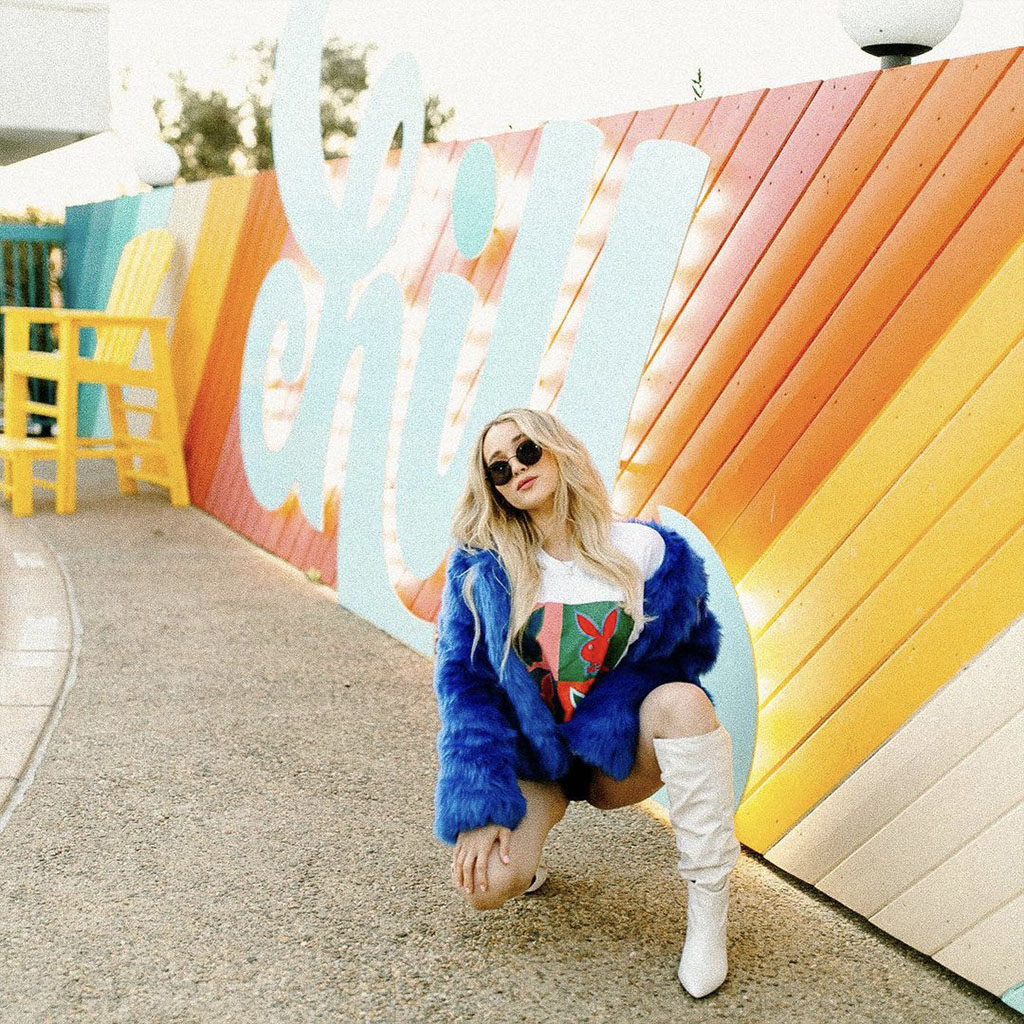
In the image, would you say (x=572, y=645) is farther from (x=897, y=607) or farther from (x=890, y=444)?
(x=890, y=444)

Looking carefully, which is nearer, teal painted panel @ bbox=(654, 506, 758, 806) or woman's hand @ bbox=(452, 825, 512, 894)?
woman's hand @ bbox=(452, 825, 512, 894)

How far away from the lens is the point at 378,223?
524 centimetres

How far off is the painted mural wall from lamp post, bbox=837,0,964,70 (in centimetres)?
13

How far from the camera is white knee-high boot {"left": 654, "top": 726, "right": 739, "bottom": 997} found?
2303 millimetres

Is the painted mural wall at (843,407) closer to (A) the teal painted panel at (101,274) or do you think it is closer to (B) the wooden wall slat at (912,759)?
(B) the wooden wall slat at (912,759)

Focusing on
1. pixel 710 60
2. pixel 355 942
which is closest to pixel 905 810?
pixel 355 942

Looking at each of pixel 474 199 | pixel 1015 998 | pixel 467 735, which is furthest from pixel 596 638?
pixel 474 199

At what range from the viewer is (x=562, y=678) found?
8.21 ft

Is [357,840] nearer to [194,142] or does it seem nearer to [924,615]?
[924,615]

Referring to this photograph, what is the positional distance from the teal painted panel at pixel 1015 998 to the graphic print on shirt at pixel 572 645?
0.95m

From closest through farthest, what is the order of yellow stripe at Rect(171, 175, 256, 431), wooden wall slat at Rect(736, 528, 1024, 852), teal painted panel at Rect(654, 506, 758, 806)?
wooden wall slat at Rect(736, 528, 1024, 852)
teal painted panel at Rect(654, 506, 758, 806)
yellow stripe at Rect(171, 175, 256, 431)

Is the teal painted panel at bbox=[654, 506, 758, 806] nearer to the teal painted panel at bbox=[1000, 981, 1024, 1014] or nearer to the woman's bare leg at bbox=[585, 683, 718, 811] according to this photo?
the woman's bare leg at bbox=[585, 683, 718, 811]

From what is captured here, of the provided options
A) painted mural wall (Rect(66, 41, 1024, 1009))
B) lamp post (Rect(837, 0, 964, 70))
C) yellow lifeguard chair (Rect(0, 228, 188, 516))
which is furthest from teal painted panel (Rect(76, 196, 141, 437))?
lamp post (Rect(837, 0, 964, 70))

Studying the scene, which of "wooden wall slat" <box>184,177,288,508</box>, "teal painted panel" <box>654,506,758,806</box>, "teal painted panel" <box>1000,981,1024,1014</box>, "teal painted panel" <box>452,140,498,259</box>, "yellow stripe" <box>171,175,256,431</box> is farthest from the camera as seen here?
"yellow stripe" <box>171,175,256,431</box>
